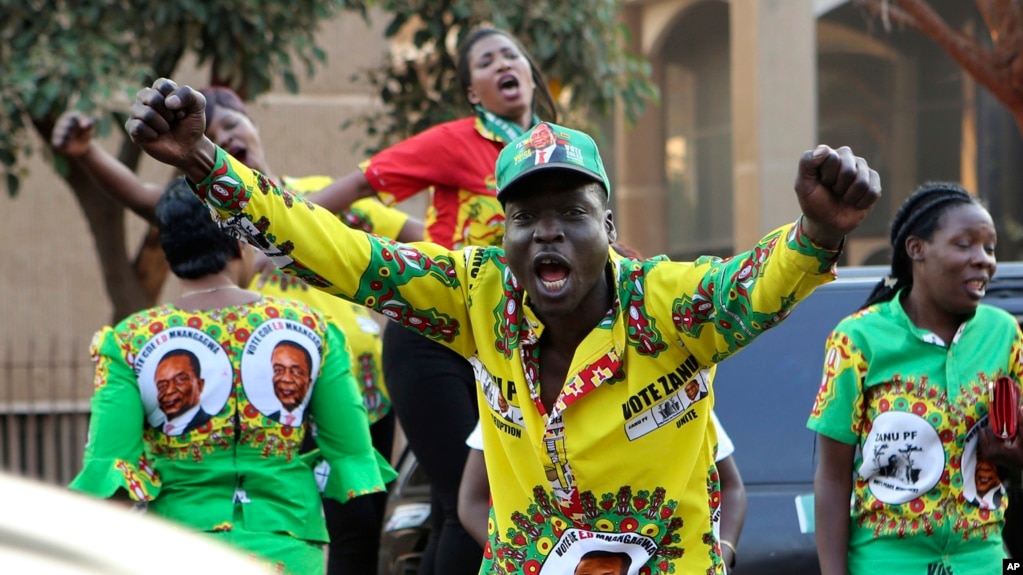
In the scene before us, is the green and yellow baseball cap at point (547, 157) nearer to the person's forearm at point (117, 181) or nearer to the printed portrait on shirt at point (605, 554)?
the printed portrait on shirt at point (605, 554)

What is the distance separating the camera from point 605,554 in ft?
10.7

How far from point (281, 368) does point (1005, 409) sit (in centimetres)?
197

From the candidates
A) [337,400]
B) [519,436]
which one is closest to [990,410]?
[519,436]

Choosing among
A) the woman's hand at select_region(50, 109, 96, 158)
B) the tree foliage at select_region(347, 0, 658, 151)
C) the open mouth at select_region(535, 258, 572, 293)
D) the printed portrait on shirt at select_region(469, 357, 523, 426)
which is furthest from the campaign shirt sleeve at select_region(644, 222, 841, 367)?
the tree foliage at select_region(347, 0, 658, 151)

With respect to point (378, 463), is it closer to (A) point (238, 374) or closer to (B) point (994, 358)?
(A) point (238, 374)

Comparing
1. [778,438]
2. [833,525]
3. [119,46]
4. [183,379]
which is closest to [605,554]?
[833,525]

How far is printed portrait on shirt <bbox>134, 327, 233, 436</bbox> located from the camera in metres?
4.21

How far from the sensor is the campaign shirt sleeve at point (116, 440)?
4.12 metres

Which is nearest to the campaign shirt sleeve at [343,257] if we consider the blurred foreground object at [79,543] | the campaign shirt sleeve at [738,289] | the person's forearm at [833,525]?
the campaign shirt sleeve at [738,289]

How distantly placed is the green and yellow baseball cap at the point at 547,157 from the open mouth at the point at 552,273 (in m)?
0.18

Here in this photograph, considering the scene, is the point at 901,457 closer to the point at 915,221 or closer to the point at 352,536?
the point at 915,221

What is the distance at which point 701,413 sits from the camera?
331 centimetres

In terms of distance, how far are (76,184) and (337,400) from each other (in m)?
5.15

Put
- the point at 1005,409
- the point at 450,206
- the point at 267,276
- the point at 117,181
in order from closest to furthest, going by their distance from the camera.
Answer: the point at 1005,409
the point at 450,206
the point at 117,181
the point at 267,276
